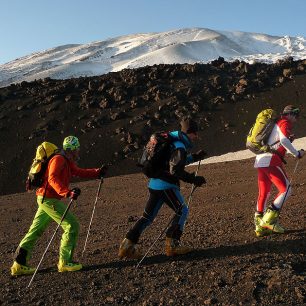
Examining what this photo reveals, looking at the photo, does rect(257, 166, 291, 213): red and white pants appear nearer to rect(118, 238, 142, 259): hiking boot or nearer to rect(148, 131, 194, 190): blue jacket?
rect(148, 131, 194, 190): blue jacket

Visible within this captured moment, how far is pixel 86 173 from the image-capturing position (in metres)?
8.04

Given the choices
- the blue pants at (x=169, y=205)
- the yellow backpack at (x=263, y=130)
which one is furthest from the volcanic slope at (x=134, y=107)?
the blue pants at (x=169, y=205)

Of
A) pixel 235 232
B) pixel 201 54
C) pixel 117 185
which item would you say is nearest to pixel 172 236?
pixel 235 232

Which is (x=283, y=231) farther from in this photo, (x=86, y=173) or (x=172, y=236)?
(x=86, y=173)

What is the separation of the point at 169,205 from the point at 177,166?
0.90 m

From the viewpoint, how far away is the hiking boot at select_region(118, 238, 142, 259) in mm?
7602

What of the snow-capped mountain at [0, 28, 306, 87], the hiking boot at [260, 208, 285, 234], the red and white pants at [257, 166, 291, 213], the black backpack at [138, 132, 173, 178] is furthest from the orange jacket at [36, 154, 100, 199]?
the snow-capped mountain at [0, 28, 306, 87]

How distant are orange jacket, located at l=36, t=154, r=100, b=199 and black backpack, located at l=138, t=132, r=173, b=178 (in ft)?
4.22

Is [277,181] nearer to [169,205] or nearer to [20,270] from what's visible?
[169,205]

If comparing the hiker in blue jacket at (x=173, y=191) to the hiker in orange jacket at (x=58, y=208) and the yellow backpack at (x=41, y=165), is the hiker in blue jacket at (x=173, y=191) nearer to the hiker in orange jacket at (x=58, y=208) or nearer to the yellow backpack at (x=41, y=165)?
the hiker in orange jacket at (x=58, y=208)

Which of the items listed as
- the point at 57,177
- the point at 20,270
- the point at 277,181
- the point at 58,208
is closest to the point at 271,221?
the point at 277,181

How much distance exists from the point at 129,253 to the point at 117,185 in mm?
13462

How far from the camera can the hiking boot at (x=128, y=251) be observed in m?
7.60

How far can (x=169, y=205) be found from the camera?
24.3 feet
